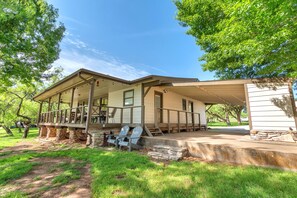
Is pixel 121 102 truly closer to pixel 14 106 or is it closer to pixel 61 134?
pixel 61 134

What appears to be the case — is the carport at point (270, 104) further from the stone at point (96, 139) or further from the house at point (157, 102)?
the stone at point (96, 139)

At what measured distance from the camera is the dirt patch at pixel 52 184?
2955 mm

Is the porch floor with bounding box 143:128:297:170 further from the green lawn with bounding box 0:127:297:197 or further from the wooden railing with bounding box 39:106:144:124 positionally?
the wooden railing with bounding box 39:106:144:124

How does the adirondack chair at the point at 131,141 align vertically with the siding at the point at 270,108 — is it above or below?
below

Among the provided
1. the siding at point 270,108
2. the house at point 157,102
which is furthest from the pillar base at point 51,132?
the siding at point 270,108

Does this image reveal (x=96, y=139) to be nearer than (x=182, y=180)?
No

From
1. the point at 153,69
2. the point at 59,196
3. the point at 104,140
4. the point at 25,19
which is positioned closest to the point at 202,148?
the point at 59,196

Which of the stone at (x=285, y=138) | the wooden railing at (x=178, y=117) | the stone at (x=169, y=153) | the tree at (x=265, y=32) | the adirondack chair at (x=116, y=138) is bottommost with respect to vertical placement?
the stone at (x=169, y=153)

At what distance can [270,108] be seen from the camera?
19.4 feet

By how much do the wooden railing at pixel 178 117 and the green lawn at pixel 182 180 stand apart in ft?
15.5

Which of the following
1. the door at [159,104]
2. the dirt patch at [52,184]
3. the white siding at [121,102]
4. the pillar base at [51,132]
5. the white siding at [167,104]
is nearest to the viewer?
the dirt patch at [52,184]

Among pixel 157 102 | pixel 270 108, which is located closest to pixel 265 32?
pixel 270 108

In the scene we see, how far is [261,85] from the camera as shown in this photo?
244 inches

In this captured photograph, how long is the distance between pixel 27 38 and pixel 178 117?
994 centimetres
